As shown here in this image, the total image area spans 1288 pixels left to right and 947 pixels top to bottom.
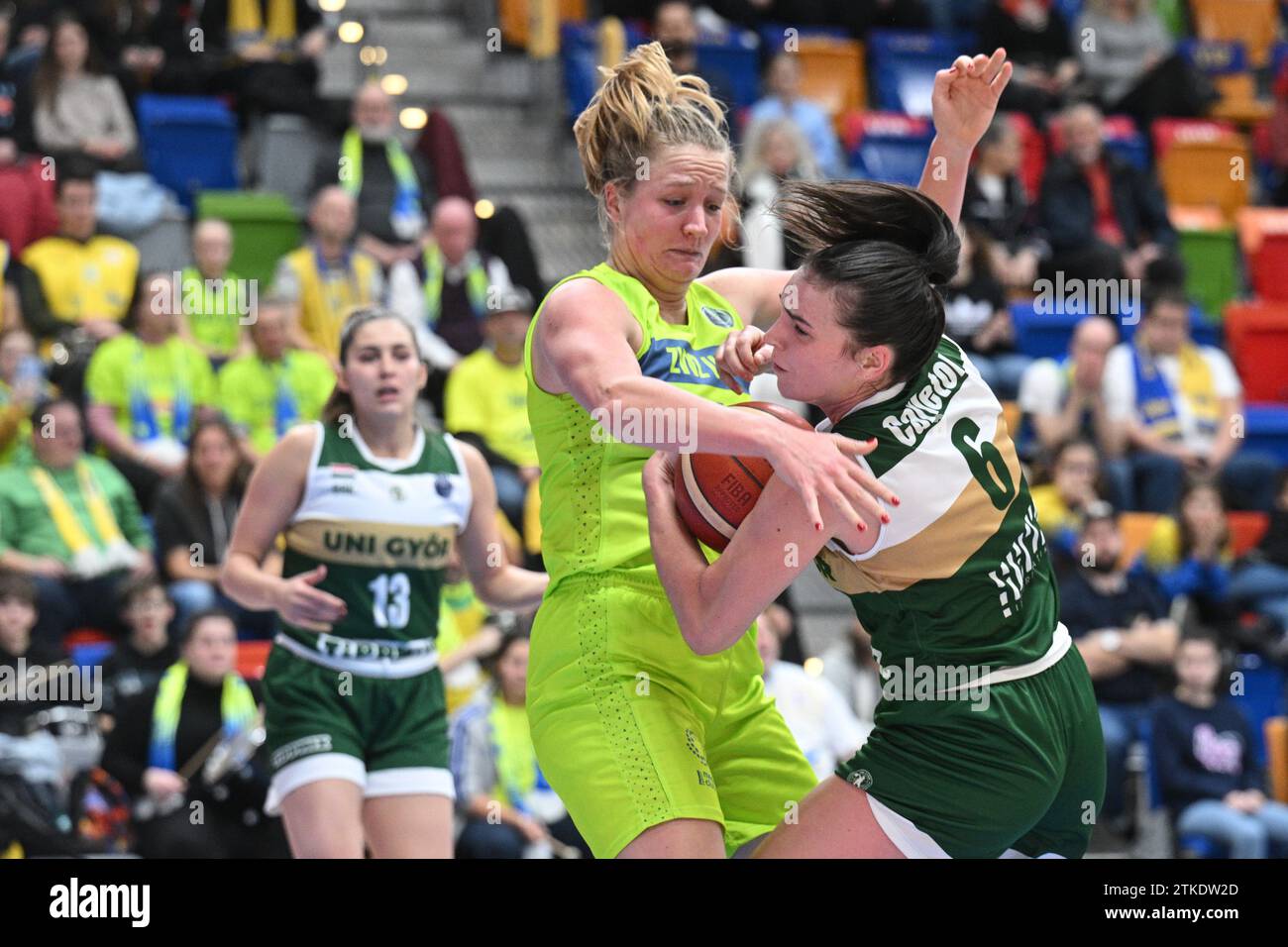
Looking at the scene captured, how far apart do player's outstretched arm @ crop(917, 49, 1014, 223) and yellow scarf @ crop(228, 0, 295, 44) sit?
7.12 m

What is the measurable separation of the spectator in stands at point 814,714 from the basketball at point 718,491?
370cm

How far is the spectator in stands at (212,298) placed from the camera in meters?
8.68

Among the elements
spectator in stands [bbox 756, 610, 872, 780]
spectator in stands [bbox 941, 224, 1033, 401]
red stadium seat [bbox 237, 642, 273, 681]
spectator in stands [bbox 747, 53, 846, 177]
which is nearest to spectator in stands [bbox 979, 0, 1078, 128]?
spectator in stands [bbox 747, 53, 846, 177]

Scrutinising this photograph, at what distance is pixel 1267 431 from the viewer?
995cm

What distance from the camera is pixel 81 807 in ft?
21.6

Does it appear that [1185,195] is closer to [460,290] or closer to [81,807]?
[460,290]

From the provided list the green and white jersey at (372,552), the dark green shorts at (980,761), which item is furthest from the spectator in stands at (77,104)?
the dark green shorts at (980,761)

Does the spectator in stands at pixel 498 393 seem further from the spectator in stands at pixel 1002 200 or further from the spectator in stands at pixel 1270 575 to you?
the spectator in stands at pixel 1270 575

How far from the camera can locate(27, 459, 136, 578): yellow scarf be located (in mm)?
7770

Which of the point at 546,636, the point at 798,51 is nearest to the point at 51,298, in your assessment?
the point at 798,51

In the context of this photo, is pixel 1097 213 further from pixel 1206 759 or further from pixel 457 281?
pixel 1206 759
